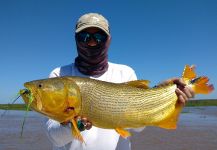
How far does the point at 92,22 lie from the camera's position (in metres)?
5.26

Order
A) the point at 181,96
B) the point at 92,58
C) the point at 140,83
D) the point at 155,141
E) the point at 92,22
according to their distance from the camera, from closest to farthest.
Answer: the point at 140,83
the point at 181,96
the point at 92,22
the point at 92,58
the point at 155,141

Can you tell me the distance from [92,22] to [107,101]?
1471mm

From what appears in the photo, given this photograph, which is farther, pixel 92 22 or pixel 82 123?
pixel 92 22

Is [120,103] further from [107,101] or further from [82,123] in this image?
[82,123]

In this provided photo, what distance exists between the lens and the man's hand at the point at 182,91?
4754 millimetres

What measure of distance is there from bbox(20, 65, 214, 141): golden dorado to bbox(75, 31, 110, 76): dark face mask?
3.88 feet

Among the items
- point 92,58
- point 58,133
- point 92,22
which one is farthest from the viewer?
point 92,58

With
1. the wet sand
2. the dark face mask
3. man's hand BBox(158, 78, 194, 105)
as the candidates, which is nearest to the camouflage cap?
the dark face mask

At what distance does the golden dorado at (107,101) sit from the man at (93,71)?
26 centimetres

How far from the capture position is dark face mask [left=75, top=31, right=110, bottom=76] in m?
5.46

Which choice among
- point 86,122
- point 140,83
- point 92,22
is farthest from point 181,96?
point 92,22

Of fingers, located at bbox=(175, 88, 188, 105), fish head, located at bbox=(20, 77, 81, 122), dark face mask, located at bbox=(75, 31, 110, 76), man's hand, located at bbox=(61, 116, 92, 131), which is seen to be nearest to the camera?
fish head, located at bbox=(20, 77, 81, 122)

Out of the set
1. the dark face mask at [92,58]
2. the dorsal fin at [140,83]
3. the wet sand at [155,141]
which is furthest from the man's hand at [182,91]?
the wet sand at [155,141]

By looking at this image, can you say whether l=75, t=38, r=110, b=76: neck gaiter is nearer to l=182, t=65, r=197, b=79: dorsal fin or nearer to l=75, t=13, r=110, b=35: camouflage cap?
l=75, t=13, r=110, b=35: camouflage cap
